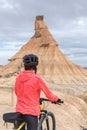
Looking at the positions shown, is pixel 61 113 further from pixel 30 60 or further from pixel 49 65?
pixel 49 65

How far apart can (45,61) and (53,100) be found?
98.4 meters

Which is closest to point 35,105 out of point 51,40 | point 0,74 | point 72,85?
point 72,85

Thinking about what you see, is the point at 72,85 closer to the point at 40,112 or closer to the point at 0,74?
the point at 0,74

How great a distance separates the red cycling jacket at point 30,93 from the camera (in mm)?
5562

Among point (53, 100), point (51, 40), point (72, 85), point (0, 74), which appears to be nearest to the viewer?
point (53, 100)

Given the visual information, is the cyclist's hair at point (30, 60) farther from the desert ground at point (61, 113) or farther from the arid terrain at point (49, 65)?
the arid terrain at point (49, 65)

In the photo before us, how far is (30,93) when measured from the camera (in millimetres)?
5609

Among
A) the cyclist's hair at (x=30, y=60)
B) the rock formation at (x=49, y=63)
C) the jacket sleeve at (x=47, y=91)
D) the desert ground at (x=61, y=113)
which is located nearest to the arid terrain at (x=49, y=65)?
the rock formation at (x=49, y=63)

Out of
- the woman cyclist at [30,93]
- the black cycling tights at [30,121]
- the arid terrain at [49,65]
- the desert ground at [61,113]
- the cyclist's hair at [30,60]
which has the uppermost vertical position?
the cyclist's hair at [30,60]

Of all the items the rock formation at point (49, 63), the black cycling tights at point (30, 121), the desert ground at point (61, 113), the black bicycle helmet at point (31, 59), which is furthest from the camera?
the rock formation at point (49, 63)

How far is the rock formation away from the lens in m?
98.1

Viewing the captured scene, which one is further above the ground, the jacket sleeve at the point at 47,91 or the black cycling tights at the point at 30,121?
the jacket sleeve at the point at 47,91

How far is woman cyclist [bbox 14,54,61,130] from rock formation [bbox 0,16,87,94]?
289ft

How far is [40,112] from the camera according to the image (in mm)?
5750
